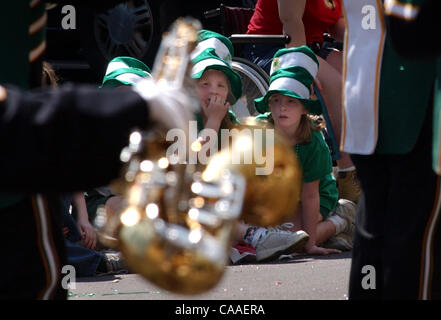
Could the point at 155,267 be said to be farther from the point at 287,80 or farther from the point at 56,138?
the point at 287,80

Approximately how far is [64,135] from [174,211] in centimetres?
28

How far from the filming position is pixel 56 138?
1.85 metres

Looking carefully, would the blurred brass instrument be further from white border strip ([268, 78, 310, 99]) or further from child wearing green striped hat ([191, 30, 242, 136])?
white border strip ([268, 78, 310, 99])

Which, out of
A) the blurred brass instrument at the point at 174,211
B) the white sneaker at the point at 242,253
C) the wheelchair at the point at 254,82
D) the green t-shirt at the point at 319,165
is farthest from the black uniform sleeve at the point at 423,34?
the wheelchair at the point at 254,82

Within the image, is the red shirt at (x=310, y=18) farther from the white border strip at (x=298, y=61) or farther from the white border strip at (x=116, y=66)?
the white border strip at (x=116, y=66)

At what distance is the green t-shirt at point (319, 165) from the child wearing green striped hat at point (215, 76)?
269 millimetres

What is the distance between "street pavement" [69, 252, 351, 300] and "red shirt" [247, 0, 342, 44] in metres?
1.85

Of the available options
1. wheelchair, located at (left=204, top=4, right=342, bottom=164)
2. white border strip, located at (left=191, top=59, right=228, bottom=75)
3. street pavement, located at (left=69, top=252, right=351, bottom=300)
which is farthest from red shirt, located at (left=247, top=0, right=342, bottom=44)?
street pavement, located at (left=69, top=252, right=351, bottom=300)

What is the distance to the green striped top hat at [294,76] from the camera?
225 inches

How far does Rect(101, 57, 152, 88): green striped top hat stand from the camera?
5457 mm

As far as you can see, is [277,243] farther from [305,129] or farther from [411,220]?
[411,220]

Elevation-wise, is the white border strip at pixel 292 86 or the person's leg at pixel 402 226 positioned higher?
the white border strip at pixel 292 86

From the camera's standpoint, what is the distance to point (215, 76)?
563 cm
